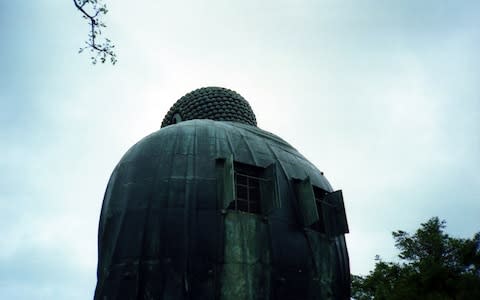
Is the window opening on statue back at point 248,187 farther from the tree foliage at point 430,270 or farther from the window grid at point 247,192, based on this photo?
the tree foliage at point 430,270

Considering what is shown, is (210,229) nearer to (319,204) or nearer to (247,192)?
(247,192)

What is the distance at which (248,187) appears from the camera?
14148 millimetres

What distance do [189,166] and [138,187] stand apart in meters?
1.76

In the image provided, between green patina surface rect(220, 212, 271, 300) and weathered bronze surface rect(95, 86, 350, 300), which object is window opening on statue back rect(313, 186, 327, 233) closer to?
weathered bronze surface rect(95, 86, 350, 300)

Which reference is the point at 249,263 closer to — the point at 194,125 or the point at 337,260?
the point at 337,260

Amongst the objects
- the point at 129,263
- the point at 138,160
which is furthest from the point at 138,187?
the point at 129,263

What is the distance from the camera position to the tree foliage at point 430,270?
2338 cm

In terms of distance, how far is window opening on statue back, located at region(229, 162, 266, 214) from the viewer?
13812 millimetres

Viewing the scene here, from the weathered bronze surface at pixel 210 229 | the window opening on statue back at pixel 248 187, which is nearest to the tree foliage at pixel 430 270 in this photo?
the weathered bronze surface at pixel 210 229

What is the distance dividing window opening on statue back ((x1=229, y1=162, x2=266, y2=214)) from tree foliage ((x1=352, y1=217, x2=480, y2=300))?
45.7 ft

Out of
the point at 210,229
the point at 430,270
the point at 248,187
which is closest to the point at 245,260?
the point at 210,229

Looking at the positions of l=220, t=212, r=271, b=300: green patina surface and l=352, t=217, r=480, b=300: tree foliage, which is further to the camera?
l=352, t=217, r=480, b=300: tree foliage

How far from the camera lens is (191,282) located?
39.0ft

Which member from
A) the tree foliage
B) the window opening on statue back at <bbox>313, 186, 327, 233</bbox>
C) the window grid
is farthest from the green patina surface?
the tree foliage
